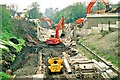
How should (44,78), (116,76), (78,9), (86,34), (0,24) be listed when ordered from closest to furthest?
(116,76) → (44,78) → (0,24) → (86,34) → (78,9)

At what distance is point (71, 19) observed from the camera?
78.2 meters

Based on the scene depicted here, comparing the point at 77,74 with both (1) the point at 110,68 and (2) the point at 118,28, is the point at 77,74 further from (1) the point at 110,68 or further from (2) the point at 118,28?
(2) the point at 118,28

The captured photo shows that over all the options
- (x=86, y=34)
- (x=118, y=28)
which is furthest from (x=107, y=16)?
(x=118, y=28)

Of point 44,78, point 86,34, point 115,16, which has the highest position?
point 115,16

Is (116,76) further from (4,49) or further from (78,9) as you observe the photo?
(78,9)

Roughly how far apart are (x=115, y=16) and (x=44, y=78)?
1991 centimetres

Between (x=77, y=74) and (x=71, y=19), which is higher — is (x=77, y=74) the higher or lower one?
the lower one

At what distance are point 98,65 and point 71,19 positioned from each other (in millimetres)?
61911

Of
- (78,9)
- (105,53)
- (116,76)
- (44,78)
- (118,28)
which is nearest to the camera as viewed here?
(116,76)

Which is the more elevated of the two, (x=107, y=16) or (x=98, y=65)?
(x=107, y=16)

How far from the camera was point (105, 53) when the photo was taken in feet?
66.1

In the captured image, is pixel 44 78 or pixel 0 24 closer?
pixel 44 78

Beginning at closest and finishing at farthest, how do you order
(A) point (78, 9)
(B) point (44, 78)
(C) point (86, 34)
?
1. (B) point (44, 78)
2. (C) point (86, 34)
3. (A) point (78, 9)

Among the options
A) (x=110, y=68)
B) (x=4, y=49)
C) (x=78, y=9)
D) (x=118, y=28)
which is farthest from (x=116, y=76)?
(x=78, y=9)
